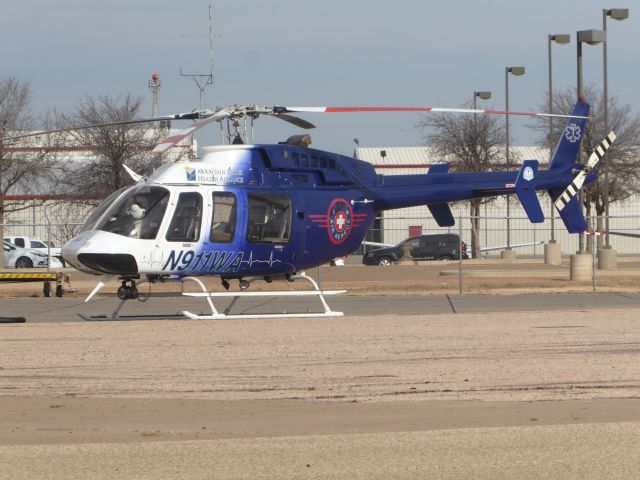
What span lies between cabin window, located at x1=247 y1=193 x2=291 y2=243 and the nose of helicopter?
2130mm

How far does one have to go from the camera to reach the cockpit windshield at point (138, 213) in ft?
59.7

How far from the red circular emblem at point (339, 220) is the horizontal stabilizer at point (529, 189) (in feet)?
11.9

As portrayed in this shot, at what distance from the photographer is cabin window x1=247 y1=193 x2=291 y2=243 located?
19156 millimetres

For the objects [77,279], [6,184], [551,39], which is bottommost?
[77,279]

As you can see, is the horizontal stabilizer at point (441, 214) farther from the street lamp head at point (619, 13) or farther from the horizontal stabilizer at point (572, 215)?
the street lamp head at point (619, 13)

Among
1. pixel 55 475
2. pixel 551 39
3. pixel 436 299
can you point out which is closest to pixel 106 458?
pixel 55 475

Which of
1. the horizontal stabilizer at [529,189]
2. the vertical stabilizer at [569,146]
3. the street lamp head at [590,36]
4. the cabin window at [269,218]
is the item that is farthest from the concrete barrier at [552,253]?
the cabin window at [269,218]

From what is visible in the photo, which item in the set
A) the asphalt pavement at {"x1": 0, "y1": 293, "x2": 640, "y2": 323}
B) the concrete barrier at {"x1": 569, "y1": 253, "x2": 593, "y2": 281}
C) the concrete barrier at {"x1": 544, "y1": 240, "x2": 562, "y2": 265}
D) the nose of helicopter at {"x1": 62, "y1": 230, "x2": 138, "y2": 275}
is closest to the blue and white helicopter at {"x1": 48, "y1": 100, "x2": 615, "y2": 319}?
the nose of helicopter at {"x1": 62, "y1": 230, "x2": 138, "y2": 275}

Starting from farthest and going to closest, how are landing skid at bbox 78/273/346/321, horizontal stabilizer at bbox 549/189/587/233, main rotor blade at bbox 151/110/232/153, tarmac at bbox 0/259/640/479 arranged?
horizontal stabilizer at bbox 549/189/587/233 < landing skid at bbox 78/273/346/321 < main rotor blade at bbox 151/110/232/153 < tarmac at bbox 0/259/640/479

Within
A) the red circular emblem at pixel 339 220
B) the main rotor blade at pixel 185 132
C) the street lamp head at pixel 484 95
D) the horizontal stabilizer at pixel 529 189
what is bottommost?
the red circular emblem at pixel 339 220

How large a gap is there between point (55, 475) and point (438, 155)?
47997 millimetres

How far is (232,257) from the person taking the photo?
62.2ft

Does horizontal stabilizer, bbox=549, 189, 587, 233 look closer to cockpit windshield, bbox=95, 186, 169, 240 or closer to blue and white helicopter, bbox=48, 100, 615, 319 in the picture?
blue and white helicopter, bbox=48, 100, 615, 319

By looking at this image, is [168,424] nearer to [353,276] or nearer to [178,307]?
[178,307]
